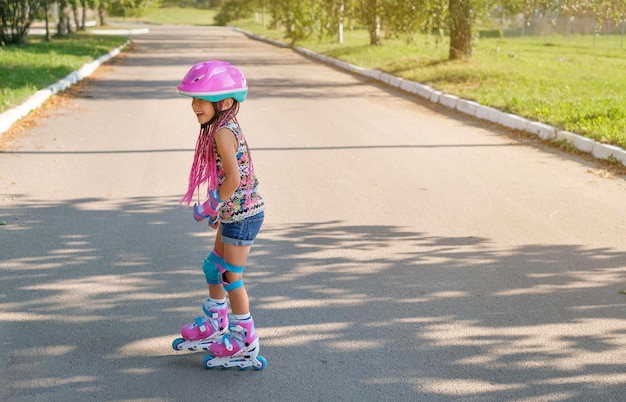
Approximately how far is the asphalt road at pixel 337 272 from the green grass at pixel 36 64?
3870 millimetres

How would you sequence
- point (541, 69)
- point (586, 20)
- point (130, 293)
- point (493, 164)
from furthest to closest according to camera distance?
point (586, 20) → point (541, 69) → point (493, 164) → point (130, 293)

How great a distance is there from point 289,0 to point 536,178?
83.2ft

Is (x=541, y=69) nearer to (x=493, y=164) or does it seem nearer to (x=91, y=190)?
(x=493, y=164)

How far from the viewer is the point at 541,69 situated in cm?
2041

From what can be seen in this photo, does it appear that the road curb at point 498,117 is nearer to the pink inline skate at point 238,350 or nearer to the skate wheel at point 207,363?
the pink inline skate at point 238,350

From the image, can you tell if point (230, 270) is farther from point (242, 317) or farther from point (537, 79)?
point (537, 79)

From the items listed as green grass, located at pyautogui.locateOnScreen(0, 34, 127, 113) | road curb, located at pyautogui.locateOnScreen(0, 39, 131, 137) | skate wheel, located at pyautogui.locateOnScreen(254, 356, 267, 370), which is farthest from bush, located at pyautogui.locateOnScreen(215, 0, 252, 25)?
skate wheel, located at pyautogui.locateOnScreen(254, 356, 267, 370)

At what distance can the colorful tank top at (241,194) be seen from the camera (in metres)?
4.12

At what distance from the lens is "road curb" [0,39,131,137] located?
12.2 meters

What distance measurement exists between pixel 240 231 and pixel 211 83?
69 centimetres

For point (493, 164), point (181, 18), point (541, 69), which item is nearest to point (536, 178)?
point (493, 164)

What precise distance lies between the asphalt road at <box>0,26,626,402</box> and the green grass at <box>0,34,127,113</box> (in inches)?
152

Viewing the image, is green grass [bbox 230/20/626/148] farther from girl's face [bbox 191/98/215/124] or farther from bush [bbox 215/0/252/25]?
bush [bbox 215/0/252/25]

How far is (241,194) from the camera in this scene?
13.5 feet
